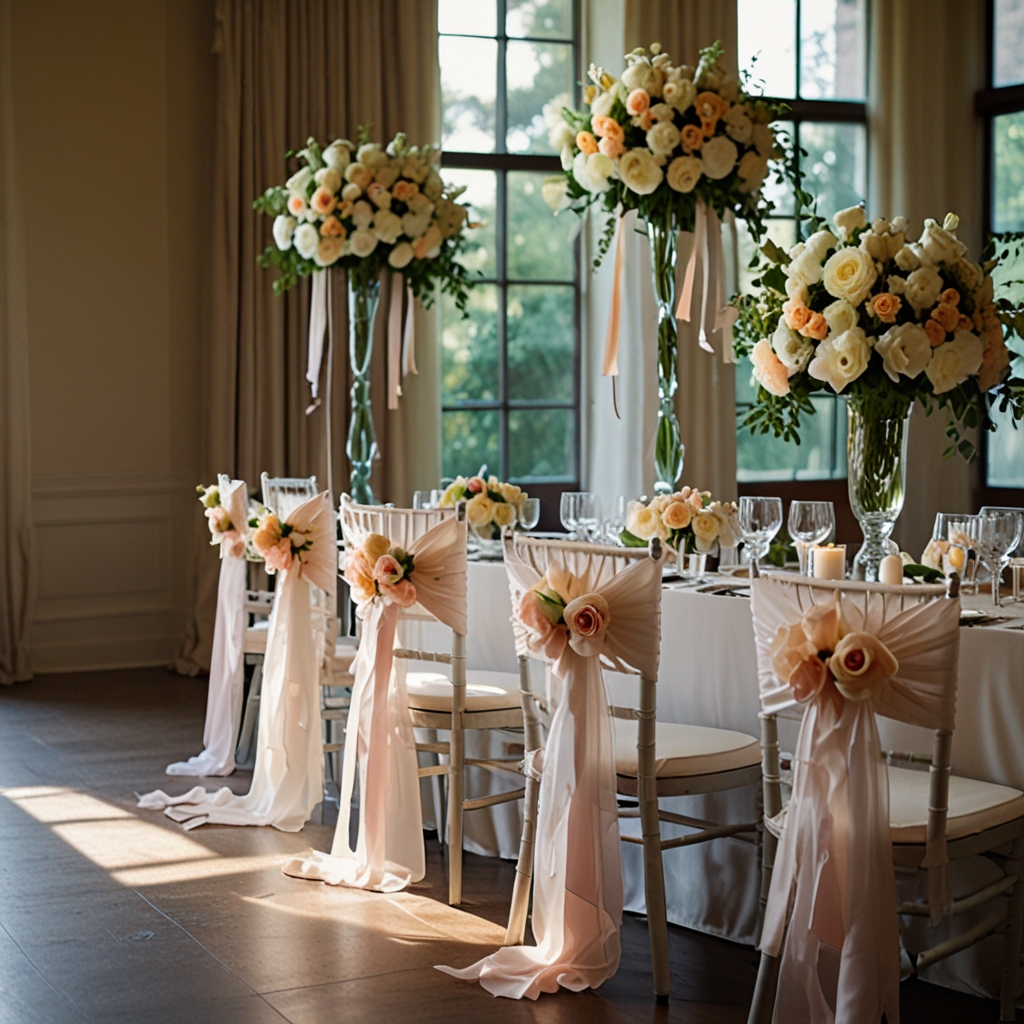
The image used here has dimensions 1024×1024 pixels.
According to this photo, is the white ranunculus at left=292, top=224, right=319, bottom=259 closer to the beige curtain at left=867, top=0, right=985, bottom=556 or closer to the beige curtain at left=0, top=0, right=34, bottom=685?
the beige curtain at left=0, top=0, right=34, bottom=685

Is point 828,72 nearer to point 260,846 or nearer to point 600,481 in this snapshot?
point 600,481

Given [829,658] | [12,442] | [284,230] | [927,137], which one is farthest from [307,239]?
[927,137]

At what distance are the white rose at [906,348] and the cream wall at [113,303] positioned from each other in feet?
14.5

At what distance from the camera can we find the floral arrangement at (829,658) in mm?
2561

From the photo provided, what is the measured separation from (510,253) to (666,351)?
127 inches

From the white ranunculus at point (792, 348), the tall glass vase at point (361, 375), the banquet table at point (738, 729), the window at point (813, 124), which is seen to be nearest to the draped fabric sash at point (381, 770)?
the banquet table at point (738, 729)

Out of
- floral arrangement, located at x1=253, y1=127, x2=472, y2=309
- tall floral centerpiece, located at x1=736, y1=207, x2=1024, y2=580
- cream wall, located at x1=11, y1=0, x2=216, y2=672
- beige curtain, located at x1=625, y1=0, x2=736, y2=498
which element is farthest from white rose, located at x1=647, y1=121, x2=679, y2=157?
cream wall, located at x1=11, y1=0, x2=216, y2=672

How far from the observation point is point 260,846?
420 cm

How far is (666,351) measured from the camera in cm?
455

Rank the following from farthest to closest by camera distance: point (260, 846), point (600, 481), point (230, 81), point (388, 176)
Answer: point (600, 481) → point (230, 81) → point (388, 176) → point (260, 846)

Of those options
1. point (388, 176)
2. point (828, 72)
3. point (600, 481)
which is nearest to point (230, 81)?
point (388, 176)

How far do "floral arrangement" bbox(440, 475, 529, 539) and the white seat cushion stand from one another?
194cm

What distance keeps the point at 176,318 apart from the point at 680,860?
443 cm

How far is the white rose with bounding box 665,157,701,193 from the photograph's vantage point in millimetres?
4320
